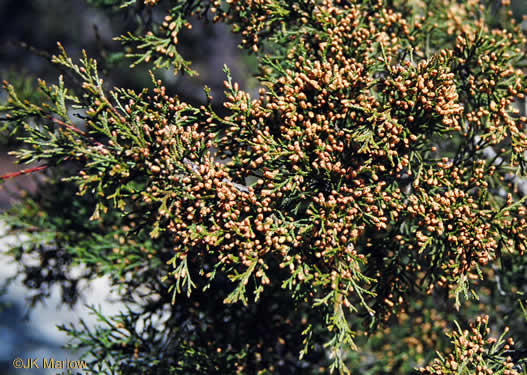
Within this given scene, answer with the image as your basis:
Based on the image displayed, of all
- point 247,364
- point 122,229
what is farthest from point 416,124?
point 122,229

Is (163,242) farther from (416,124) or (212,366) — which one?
(416,124)

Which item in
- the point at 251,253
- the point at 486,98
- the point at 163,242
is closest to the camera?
the point at 251,253

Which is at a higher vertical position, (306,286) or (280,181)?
(280,181)

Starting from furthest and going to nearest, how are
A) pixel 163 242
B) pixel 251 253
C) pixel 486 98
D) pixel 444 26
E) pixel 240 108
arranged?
pixel 163 242 → pixel 444 26 → pixel 486 98 → pixel 240 108 → pixel 251 253

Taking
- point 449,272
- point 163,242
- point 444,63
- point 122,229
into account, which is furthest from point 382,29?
point 122,229

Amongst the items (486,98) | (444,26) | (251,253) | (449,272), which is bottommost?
(449,272)

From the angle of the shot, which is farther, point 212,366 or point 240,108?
point 212,366

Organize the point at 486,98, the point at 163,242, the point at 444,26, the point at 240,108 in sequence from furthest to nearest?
the point at 163,242 < the point at 444,26 < the point at 486,98 < the point at 240,108

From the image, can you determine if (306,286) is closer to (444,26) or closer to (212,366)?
(212,366)

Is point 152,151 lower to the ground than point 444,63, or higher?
lower
